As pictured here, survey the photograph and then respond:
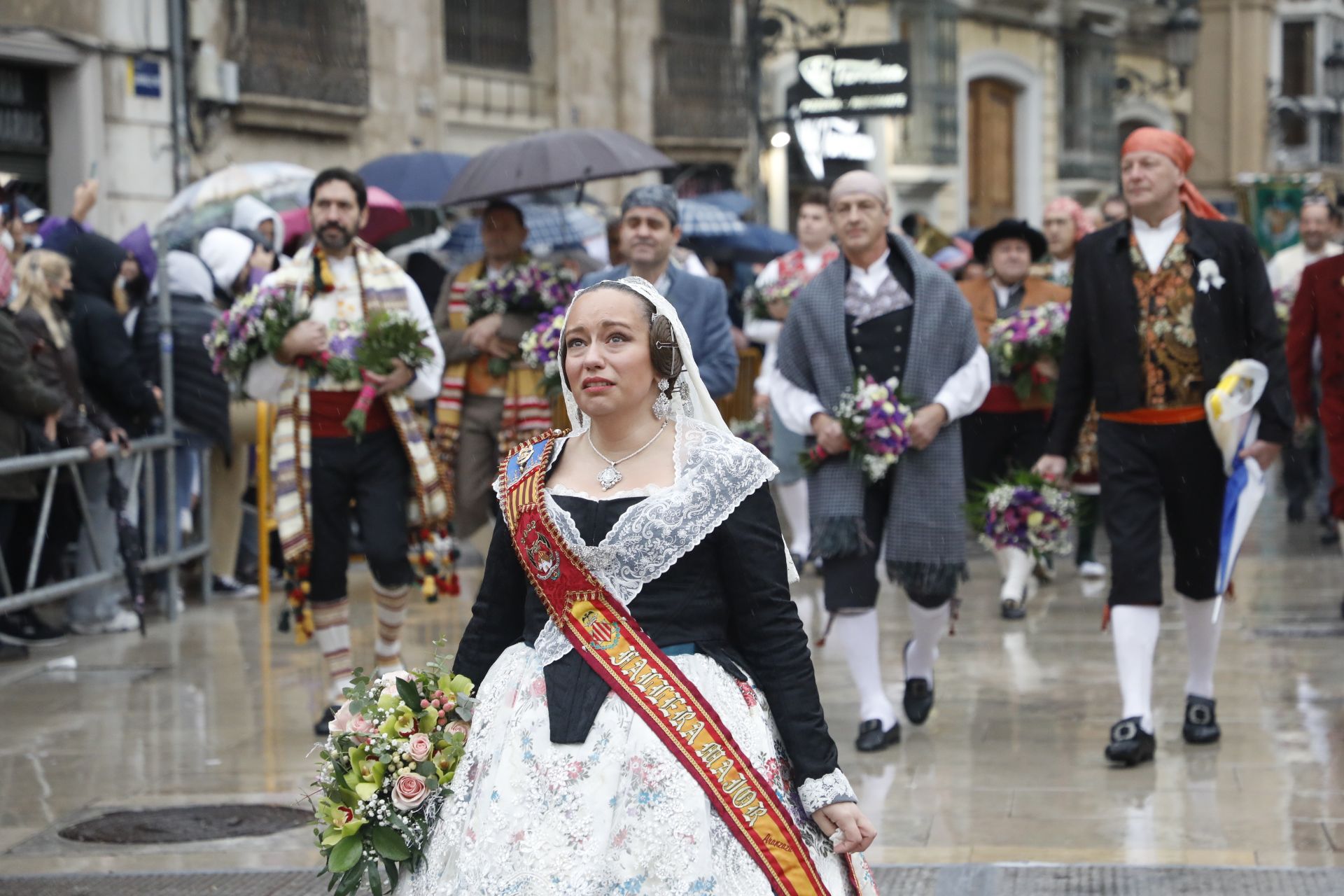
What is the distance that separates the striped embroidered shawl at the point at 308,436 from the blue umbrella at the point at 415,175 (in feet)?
20.0

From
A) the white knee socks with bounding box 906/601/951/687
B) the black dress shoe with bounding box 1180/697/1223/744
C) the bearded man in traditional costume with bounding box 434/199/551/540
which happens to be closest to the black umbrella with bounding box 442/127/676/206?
the bearded man in traditional costume with bounding box 434/199/551/540

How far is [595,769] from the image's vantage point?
3.65 metres

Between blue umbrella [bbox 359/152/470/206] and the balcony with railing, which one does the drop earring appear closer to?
blue umbrella [bbox 359/152/470/206]

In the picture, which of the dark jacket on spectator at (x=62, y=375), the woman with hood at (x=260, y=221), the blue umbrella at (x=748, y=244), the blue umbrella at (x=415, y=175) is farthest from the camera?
the blue umbrella at (x=748, y=244)

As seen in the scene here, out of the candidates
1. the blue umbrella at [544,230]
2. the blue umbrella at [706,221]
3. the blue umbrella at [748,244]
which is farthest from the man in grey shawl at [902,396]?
the blue umbrella at [748,244]

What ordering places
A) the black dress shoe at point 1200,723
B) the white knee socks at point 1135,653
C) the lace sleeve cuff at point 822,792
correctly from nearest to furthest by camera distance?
the lace sleeve cuff at point 822,792, the white knee socks at point 1135,653, the black dress shoe at point 1200,723

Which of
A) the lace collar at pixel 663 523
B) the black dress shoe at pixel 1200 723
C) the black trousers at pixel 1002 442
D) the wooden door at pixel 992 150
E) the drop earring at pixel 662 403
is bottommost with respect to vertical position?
the black dress shoe at pixel 1200 723

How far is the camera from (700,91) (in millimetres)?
24766

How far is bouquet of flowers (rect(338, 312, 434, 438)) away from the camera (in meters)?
7.62

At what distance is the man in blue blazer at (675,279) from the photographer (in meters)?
7.64

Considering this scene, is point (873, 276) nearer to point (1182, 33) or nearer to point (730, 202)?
point (730, 202)

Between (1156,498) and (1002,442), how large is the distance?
3721 millimetres

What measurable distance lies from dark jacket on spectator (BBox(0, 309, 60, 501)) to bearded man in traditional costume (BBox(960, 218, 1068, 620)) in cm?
462

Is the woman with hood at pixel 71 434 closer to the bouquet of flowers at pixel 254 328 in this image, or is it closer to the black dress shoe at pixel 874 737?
the bouquet of flowers at pixel 254 328
